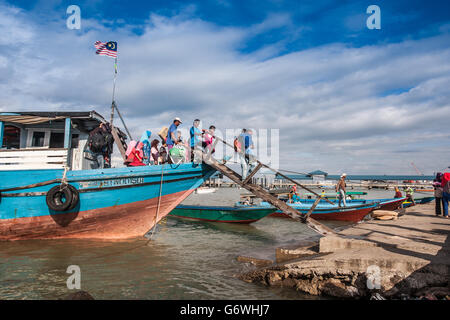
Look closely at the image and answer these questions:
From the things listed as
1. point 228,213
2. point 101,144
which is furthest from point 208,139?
point 228,213

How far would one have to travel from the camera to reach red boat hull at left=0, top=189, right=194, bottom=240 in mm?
8562

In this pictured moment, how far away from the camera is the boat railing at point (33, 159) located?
8602 mm

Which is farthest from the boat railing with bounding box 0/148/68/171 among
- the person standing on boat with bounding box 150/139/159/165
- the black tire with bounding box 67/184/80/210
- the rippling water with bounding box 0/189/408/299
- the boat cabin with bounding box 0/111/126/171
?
the person standing on boat with bounding box 150/139/159/165

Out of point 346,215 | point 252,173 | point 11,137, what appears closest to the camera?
point 252,173

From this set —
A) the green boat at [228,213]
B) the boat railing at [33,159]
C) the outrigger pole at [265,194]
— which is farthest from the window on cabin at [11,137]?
the green boat at [228,213]

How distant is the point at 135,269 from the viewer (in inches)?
255

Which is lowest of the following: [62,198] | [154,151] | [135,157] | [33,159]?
[62,198]

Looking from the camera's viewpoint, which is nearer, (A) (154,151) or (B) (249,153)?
(B) (249,153)

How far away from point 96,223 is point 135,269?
317 centimetres

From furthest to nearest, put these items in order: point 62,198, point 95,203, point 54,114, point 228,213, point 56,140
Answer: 1. point 228,213
2. point 56,140
3. point 54,114
4. point 95,203
5. point 62,198

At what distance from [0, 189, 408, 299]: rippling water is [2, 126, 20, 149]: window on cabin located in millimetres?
4198

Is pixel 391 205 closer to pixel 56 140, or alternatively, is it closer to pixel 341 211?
pixel 341 211

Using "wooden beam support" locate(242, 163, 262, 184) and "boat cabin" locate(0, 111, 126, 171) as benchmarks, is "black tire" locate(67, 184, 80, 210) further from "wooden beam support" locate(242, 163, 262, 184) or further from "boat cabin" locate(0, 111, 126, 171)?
"wooden beam support" locate(242, 163, 262, 184)

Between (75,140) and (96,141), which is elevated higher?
(75,140)
